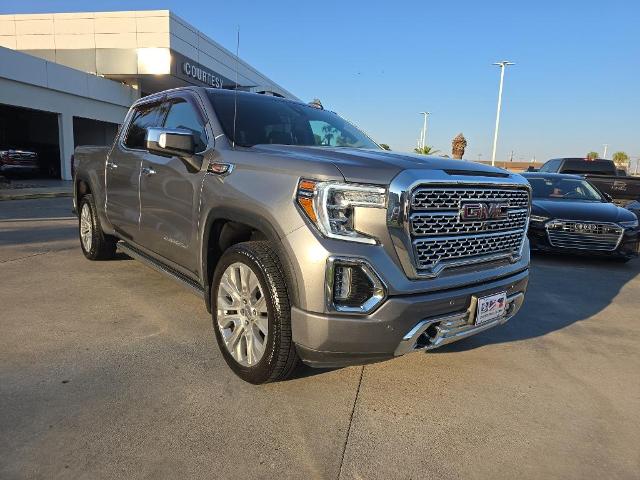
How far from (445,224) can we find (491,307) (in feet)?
2.04

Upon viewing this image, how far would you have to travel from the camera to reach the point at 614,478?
2227 mm

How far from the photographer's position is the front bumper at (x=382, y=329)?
7.89 feet

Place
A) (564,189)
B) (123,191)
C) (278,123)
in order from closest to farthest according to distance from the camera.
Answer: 1. (278,123)
2. (123,191)
3. (564,189)

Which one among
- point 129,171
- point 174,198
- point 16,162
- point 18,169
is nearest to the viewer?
point 174,198

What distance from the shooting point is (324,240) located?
7.84 feet

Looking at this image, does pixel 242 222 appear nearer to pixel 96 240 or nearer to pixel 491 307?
pixel 491 307

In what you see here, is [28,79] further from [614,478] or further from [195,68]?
[614,478]

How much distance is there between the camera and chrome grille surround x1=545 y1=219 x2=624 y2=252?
265 inches

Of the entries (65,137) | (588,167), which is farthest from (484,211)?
(65,137)

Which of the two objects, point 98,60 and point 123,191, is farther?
point 98,60

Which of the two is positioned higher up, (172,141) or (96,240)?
(172,141)

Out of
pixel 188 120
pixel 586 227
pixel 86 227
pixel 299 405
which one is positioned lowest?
pixel 299 405

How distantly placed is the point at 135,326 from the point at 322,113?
2507 mm

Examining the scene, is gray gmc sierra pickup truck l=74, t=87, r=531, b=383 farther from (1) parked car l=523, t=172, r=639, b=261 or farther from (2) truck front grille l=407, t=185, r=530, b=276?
(1) parked car l=523, t=172, r=639, b=261
